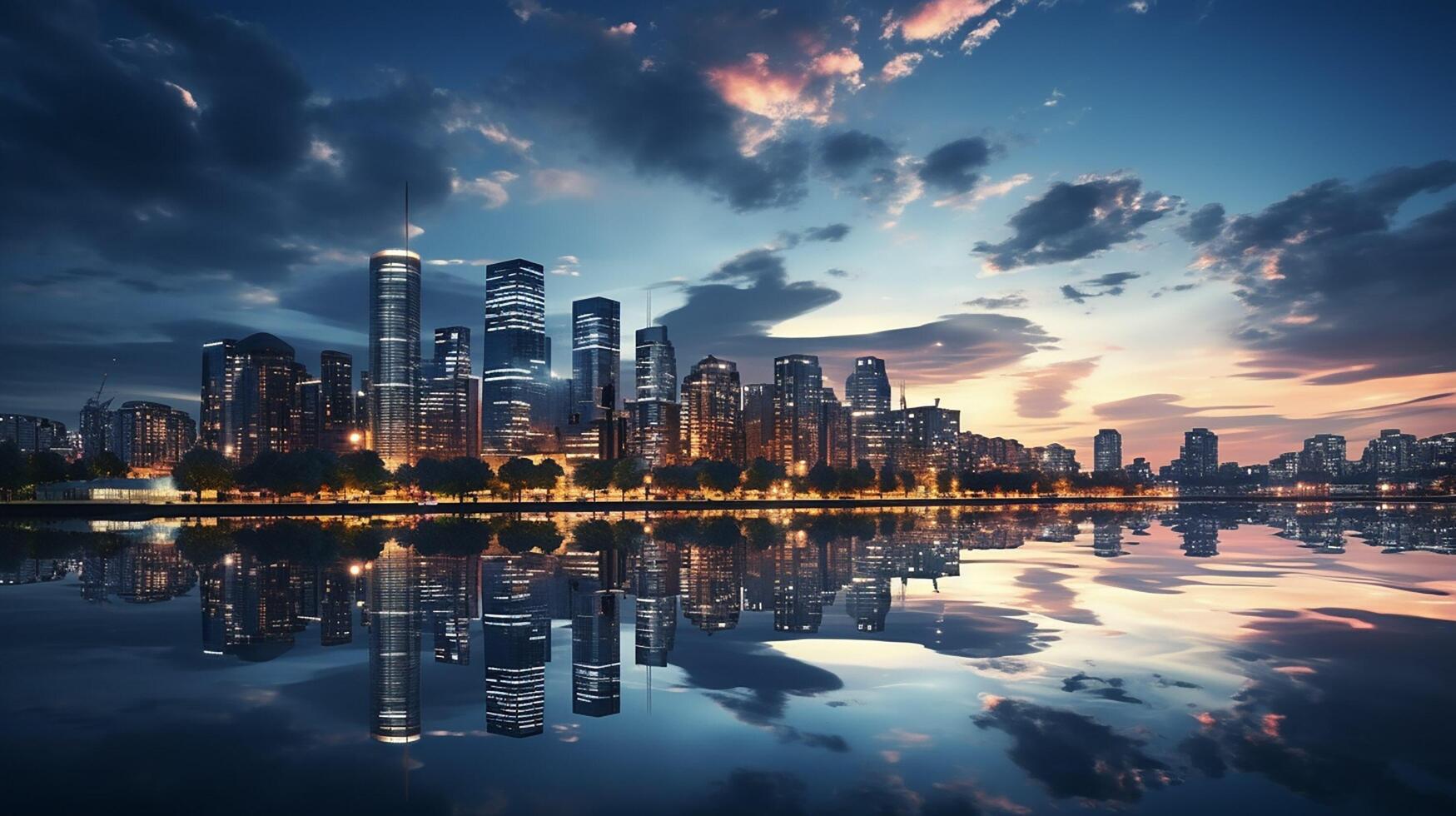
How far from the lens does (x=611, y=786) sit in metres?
12.3

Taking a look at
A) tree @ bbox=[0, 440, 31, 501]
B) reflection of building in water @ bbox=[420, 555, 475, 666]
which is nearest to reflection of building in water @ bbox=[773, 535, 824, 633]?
reflection of building in water @ bbox=[420, 555, 475, 666]

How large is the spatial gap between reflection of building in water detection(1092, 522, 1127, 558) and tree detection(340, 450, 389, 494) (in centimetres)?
13750

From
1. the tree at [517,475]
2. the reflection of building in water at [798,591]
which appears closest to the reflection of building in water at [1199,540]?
the reflection of building in water at [798,591]

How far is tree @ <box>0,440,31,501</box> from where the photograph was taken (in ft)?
493

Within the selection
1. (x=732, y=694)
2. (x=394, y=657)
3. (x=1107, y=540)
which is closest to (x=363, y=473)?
(x=1107, y=540)

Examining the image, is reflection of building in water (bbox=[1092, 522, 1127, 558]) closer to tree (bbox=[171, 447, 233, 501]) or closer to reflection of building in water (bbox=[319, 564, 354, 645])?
reflection of building in water (bbox=[319, 564, 354, 645])

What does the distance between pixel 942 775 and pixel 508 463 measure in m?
193

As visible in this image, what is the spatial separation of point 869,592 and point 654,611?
9512 millimetres

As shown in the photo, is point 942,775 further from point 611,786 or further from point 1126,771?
point 611,786

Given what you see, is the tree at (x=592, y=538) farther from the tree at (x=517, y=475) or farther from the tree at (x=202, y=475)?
the tree at (x=202, y=475)

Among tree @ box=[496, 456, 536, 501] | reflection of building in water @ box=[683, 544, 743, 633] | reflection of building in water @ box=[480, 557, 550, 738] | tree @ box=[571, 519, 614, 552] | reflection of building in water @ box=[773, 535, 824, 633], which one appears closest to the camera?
reflection of building in water @ box=[480, 557, 550, 738]

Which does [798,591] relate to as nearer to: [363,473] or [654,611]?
[654,611]

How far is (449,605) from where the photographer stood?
101 feet

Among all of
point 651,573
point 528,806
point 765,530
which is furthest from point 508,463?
point 528,806
